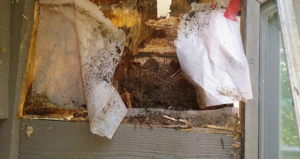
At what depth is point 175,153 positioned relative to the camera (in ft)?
2.53

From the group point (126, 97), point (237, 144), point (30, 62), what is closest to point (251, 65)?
point (237, 144)

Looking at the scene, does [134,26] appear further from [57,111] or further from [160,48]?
[57,111]

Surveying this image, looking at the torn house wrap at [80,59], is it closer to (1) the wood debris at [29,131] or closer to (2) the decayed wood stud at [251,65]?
(1) the wood debris at [29,131]

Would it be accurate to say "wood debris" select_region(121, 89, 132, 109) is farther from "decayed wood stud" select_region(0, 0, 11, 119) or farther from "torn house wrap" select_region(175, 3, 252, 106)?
"decayed wood stud" select_region(0, 0, 11, 119)

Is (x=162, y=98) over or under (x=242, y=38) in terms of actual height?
under

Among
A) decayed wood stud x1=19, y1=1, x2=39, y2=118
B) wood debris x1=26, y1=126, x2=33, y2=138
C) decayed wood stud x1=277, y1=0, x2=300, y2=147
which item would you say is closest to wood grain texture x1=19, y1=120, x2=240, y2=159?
wood debris x1=26, y1=126, x2=33, y2=138

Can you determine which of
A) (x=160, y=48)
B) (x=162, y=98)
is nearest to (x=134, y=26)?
(x=160, y=48)

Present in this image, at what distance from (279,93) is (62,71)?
0.93m

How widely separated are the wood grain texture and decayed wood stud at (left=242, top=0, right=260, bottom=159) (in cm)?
6

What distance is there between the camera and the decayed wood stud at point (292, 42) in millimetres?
580

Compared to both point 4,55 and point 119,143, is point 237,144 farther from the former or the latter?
point 4,55

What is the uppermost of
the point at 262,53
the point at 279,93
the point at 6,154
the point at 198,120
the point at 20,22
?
the point at 20,22

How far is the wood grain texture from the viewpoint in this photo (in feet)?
2.53

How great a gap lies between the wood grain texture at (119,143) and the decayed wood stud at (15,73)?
0.11 ft
